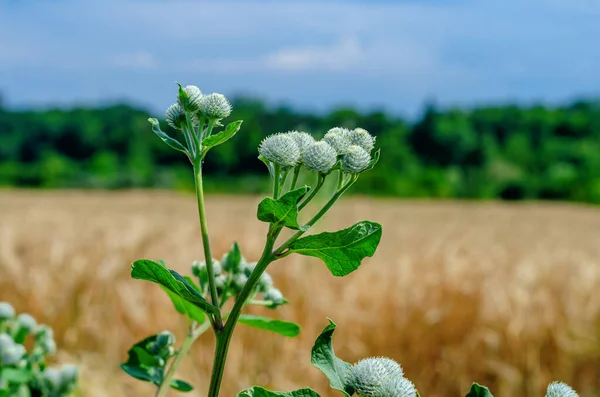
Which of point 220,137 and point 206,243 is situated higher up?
point 220,137

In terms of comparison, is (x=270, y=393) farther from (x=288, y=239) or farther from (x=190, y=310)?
(x=190, y=310)

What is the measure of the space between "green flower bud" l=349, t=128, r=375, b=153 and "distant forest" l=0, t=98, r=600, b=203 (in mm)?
35092

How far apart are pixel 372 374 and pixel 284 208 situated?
0.16 m

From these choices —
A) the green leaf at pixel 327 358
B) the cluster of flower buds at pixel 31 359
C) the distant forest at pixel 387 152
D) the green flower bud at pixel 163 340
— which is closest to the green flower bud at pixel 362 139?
the green leaf at pixel 327 358

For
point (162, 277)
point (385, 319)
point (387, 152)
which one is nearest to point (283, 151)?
point (162, 277)

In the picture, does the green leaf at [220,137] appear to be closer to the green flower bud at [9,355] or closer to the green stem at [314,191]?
the green stem at [314,191]

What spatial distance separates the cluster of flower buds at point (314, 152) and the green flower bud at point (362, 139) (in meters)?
0.01

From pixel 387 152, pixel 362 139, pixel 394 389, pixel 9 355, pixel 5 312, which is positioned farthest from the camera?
pixel 387 152

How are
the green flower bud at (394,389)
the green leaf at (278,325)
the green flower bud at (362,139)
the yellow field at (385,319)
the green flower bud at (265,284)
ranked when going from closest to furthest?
the green flower bud at (394,389) < the green flower bud at (362,139) < the green leaf at (278,325) < the green flower bud at (265,284) < the yellow field at (385,319)

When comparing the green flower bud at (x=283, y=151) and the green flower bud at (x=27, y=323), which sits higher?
the green flower bud at (x=283, y=151)

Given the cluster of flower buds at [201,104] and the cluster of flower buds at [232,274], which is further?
the cluster of flower buds at [232,274]

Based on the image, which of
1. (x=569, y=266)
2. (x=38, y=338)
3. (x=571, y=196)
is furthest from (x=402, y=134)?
(x=38, y=338)

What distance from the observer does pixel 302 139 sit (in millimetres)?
733

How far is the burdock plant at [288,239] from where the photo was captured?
58 centimetres
